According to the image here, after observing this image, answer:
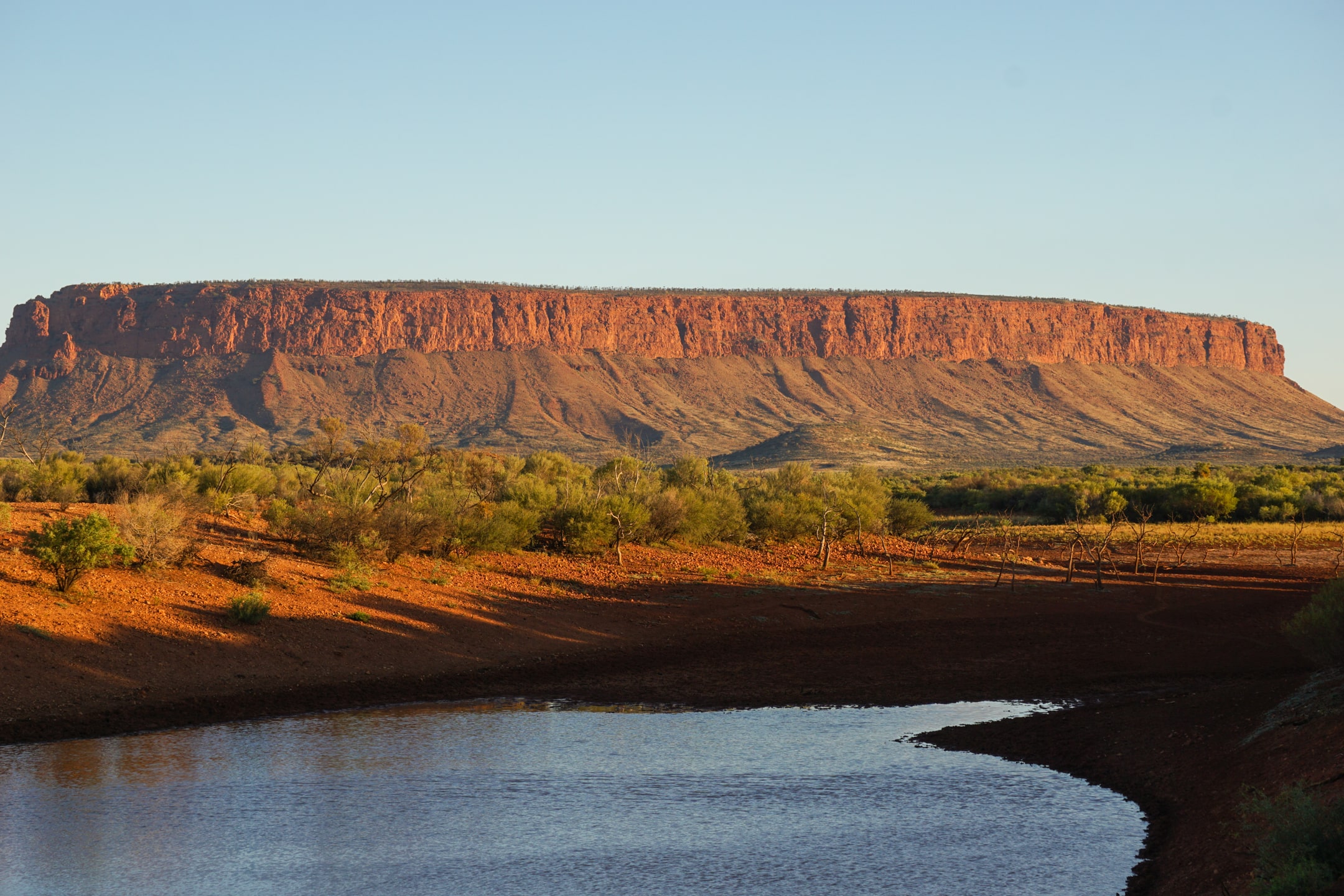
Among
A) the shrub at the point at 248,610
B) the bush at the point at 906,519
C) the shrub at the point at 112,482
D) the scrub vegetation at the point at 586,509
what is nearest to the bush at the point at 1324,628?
the scrub vegetation at the point at 586,509

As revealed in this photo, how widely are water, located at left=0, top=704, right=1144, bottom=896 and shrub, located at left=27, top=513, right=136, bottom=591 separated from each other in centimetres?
542

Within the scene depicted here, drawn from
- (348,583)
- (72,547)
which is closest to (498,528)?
(348,583)

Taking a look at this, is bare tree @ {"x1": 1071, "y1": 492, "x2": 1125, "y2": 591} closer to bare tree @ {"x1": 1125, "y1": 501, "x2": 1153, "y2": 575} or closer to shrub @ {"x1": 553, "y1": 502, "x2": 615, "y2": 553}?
bare tree @ {"x1": 1125, "y1": 501, "x2": 1153, "y2": 575}

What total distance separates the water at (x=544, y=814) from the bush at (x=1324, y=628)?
566 cm

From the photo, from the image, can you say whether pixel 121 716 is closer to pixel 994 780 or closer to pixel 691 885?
pixel 691 885

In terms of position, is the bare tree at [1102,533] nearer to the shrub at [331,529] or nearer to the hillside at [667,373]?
the shrub at [331,529]

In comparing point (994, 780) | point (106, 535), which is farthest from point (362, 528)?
point (994, 780)

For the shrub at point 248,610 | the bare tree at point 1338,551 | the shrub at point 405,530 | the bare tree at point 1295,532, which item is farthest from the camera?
the bare tree at point 1295,532

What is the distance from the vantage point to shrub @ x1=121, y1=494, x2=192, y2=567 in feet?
65.1

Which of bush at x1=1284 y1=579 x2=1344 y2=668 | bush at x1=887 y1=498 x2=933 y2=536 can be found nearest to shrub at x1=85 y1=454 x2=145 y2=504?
bush at x1=1284 y1=579 x2=1344 y2=668

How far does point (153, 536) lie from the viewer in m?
20.0

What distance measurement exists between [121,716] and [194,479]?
1605cm

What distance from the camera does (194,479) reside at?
96.8 ft

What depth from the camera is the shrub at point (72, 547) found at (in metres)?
18.2
